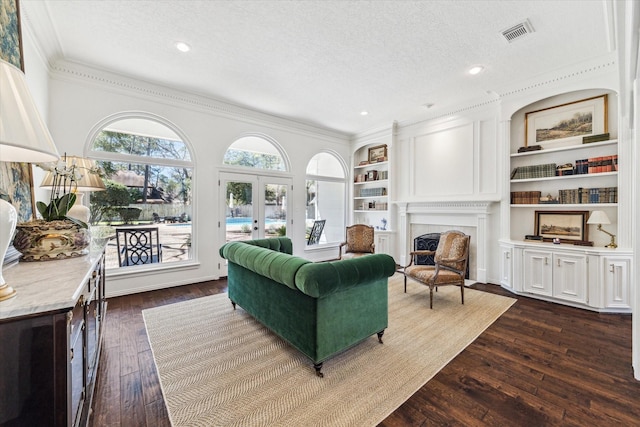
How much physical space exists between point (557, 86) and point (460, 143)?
1.45 metres

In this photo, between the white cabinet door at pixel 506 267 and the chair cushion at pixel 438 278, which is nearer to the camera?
the chair cushion at pixel 438 278

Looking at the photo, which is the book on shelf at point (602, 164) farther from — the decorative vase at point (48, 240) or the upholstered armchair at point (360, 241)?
the decorative vase at point (48, 240)

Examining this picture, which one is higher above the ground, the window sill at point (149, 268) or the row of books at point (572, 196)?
the row of books at point (572, 196)

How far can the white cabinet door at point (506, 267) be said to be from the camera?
3979 millimetres

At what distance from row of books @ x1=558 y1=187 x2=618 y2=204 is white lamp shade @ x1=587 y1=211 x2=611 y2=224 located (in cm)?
29

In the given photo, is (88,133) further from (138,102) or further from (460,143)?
(460,143)

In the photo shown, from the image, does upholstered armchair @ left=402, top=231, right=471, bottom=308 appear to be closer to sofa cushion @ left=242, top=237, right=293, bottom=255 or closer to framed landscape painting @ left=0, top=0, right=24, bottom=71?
sofa cushion @ left=242, top=237, right=293, bottom=255

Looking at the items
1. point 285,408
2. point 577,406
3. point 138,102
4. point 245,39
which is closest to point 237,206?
point 138,102

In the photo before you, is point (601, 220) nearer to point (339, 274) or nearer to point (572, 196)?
point (572, 196)

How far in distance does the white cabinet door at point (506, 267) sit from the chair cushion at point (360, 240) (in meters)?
2.07

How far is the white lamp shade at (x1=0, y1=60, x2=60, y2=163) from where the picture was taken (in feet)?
2.92

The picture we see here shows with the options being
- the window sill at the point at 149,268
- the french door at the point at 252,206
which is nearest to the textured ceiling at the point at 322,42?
the french door at the point at 252,206

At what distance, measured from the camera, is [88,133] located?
3.62m

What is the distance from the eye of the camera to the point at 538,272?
12.1 feet
